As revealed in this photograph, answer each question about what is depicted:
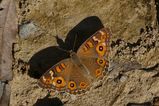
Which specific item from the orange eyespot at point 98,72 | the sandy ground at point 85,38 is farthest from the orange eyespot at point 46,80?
the orange eyespot at point 98,72

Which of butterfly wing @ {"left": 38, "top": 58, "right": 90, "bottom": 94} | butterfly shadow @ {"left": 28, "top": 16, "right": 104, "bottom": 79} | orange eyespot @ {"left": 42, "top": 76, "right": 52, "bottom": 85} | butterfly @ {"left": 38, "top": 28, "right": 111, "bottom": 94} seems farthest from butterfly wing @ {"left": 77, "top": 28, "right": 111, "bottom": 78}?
orange eyespot @ {"left": 42, "top": 76, "right": 52, "bottom": 85}

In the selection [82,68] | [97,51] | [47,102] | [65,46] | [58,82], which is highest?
[65,46]

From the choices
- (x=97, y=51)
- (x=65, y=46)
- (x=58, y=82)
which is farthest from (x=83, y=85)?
(x=65, y=46)

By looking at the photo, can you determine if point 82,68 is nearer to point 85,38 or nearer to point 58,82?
point 58,82

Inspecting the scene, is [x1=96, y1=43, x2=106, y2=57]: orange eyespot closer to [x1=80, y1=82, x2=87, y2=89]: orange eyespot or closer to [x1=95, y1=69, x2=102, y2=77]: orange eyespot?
[x1=95, y1=69, x2=102, y2=77]: orange eyespot

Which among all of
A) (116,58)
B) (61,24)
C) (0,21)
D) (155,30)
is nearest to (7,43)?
(0,21)

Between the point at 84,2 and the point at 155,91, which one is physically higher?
the point at 84,2

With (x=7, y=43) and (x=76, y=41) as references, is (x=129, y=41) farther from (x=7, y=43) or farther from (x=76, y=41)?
(x=7, y=43)
